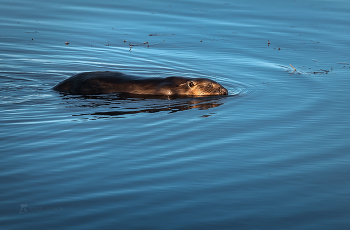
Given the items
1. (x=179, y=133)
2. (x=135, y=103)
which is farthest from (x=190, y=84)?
(x=179, y=133)

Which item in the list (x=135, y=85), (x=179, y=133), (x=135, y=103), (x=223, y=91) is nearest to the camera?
(x=179, y=133)

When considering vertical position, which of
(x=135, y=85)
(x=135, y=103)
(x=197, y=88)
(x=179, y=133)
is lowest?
(x=179, y=133)

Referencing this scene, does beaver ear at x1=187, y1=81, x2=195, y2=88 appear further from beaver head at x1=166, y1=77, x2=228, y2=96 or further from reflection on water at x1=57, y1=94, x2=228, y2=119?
reflection on water at x1=57, y1=94, x2=228, y2=119

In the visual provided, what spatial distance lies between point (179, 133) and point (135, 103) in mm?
2289

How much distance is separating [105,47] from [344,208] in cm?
1149

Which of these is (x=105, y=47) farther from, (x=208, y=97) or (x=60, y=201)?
(x=60, y=201)

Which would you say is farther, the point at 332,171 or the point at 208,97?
the point at 208,97

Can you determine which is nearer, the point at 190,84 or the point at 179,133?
the point at 179,133

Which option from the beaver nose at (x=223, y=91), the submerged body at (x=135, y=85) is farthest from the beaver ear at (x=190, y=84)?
the beaver nose at (x=223, y=91)

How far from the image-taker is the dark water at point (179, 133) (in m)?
5.83

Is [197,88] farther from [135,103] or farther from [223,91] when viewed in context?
[135,103]

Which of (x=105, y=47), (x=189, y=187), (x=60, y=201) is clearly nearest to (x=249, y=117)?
(x=189, y=187)

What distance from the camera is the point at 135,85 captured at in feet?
37.9

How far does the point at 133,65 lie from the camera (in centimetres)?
1434
